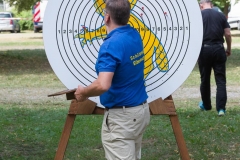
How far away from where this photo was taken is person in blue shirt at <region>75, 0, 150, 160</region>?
13.4 ft

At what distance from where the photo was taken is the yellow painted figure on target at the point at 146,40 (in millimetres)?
5398

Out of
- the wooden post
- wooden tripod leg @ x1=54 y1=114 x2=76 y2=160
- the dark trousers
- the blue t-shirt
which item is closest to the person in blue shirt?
the blue t-shirt

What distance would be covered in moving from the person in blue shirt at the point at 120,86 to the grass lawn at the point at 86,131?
200 cm

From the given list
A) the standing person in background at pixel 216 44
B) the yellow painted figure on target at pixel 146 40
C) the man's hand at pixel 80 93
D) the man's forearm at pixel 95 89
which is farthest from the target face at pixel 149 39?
the standing person in background at pixel 216 44

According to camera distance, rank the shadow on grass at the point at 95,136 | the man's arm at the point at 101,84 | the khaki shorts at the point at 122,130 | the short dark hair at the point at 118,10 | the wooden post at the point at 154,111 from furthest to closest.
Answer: the shadow on grass at the point at 95,136, the wooden post at the point at 154,111, the khaki shorts at the point at 122,130, the short dark hair at the point at 118,10, the man's arm at the point at 101,84

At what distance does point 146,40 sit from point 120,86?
49.6 inches

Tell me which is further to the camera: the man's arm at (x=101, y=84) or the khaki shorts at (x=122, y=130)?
the khaki shorts at (x=122, y=130)

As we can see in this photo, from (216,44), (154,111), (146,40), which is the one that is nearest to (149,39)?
(146,40)

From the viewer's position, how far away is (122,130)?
436 cm

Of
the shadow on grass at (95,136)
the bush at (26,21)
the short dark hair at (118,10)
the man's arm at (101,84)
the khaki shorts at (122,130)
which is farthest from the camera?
the bush at (26,21)

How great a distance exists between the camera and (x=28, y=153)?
6586 millimetres

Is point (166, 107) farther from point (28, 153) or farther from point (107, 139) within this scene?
point (28, 153)

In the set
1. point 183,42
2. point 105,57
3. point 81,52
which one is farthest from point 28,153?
point 105,57

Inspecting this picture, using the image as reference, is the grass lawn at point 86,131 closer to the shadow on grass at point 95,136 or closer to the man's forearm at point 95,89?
the shadow on grass at point 95,136
